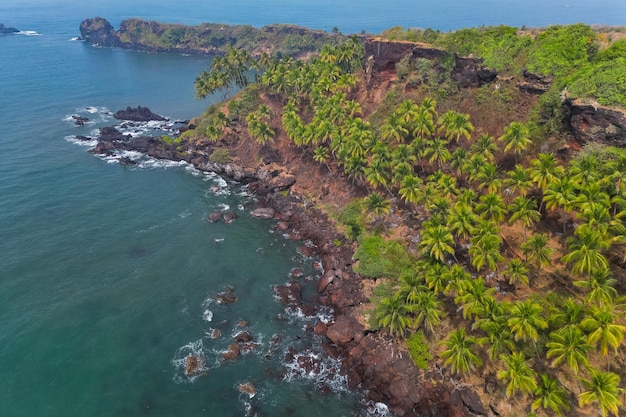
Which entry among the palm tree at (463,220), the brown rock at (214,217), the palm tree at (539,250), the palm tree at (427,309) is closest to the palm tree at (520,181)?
the palm tree at (463,220)

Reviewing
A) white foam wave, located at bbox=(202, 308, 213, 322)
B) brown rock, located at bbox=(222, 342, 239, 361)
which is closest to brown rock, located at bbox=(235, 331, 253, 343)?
brown rock, located at bbox=(222, 342, 239, 361)

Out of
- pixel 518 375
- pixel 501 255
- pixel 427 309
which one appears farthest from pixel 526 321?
pixel 501 255

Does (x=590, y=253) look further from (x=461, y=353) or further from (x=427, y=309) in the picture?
(x=427, y=309)

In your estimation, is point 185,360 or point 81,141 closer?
point 185,360

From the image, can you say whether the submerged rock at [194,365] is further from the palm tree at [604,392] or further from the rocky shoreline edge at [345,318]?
the palm tree at [604,392]

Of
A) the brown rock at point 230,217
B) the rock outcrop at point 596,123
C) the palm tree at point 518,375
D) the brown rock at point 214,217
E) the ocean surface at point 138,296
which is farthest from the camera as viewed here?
the brown rock at point 214,217

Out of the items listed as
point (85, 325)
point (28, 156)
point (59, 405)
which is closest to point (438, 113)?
point (85, 325)

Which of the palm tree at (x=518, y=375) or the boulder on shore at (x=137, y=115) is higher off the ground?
the boulder on shore at (x=137, y=115)
